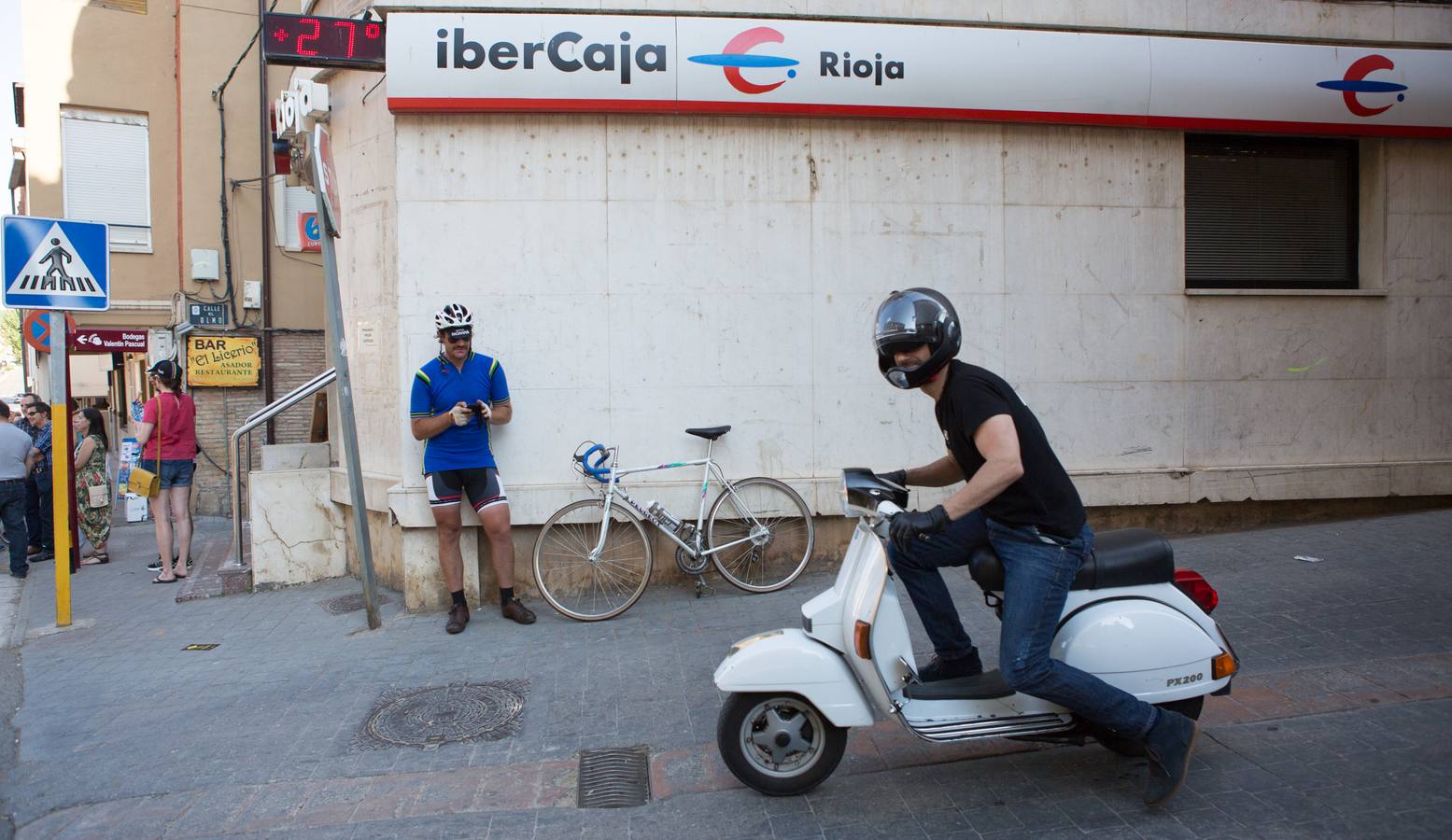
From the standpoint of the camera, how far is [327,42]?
687 cm

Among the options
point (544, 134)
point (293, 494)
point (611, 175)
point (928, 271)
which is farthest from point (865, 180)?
point (293, 494)

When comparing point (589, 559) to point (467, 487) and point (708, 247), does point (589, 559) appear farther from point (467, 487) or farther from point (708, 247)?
point (708, 247)

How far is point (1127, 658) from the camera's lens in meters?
3.55

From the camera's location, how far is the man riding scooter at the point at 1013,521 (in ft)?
11.1

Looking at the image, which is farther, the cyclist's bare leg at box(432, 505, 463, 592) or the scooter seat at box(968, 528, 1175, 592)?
the cyclist's bare leg at box(432, 505, 463, 592)

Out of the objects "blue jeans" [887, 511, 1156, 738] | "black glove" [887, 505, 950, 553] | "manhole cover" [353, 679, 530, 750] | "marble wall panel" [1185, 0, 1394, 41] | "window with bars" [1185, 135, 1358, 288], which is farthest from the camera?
"window with bars" [1185, 135, 1358, 288]

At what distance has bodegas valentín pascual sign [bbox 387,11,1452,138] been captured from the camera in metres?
6.63

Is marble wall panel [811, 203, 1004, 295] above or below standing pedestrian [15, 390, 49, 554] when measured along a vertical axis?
above

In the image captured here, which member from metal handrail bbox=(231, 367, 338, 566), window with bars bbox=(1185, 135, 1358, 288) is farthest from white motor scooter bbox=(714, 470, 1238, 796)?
window with bars bbox=(1185, 135, 1358, 288)

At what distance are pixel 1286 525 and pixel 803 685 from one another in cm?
600

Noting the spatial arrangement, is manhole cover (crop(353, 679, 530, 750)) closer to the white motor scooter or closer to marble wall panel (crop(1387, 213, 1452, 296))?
the white motor scooter

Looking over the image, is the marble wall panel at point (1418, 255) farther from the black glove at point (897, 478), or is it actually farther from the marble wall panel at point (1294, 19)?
the black glove at point (897, 478)

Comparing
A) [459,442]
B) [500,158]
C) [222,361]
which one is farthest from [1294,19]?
[222,361]

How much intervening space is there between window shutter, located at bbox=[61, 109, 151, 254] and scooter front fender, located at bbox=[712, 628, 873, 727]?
16.3 meters
